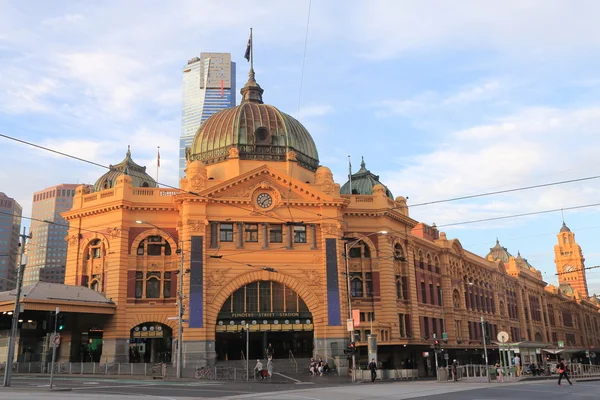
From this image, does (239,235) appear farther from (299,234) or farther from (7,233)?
(7,233)

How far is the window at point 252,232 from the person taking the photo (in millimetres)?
55500

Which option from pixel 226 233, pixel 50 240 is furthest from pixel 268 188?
pixel 50 240

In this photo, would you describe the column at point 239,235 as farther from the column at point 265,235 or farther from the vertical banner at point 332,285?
the vertical banner at point 332,285

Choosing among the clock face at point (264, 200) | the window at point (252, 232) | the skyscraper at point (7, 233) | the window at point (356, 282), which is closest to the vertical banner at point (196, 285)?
the window at point (252, 232)

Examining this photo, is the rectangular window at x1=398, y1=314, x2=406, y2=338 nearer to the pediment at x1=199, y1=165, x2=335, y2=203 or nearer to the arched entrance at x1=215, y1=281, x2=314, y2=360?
the arched entrance at x1=215, y1=281, x2=314, y2=360

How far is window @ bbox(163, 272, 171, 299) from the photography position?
180ft

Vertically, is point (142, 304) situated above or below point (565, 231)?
below

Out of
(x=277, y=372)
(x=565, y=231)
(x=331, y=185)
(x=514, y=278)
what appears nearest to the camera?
(x=277, y=372)

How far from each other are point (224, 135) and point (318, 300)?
2085 centimetres

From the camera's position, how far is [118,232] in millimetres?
54750

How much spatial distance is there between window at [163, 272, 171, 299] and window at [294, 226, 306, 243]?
1245 cm

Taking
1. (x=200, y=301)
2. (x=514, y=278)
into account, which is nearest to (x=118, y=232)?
(x=200, y=301)

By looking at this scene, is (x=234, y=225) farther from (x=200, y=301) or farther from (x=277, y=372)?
(x=277, y=372)

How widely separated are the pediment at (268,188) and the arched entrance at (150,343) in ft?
43.5
